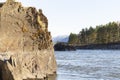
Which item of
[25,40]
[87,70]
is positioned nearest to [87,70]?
[87,70]

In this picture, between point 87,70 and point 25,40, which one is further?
point 87,70

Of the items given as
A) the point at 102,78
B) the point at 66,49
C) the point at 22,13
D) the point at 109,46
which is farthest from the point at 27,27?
the point at 109,46

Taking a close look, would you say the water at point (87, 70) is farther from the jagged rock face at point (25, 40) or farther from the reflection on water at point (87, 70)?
the jagged rock face at point (25, 40)

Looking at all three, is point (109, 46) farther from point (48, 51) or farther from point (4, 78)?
point (4, 78)

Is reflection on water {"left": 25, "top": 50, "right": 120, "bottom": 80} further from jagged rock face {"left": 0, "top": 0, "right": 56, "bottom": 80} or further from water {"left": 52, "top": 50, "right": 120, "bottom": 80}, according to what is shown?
jagged rock face {"left": 0, "top": 0, "right": 56, "bottom": 80}

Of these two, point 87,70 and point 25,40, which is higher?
point 25,40

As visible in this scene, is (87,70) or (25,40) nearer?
(25,40)

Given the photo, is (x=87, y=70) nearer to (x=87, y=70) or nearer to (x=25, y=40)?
(x=87, y=70)

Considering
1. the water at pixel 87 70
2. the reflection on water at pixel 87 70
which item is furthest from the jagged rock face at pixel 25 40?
the water at pixel 87 70

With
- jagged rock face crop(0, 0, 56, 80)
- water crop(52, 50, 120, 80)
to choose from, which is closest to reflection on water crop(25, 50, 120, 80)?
water crop(52, 50, 120, 80)

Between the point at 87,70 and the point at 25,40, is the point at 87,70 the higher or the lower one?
the lower one

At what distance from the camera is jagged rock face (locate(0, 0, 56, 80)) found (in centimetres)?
3544

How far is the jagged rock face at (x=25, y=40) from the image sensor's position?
35.4 m

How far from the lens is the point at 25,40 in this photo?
126 ft
